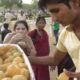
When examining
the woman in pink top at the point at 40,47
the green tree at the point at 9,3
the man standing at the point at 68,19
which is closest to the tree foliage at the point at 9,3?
the green tree at the point at 9,3

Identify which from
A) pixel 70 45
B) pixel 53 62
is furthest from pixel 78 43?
pixel 53 62

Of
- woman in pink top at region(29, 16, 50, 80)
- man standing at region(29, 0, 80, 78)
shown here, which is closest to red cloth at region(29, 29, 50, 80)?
woman in pink top at region(29, 16, 50, 80)

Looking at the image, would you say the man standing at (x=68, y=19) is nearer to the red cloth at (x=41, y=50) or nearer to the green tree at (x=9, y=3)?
the red cloth at (x=41, y=50)

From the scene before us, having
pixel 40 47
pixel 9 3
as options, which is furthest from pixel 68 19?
pixel 9 3

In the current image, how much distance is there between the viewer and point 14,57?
2.58 m

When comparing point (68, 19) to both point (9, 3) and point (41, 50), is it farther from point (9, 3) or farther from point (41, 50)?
point (9, 3)

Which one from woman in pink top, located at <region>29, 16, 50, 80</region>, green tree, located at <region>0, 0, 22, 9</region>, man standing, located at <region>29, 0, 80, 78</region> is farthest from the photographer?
green tree, located at <region>0, 0, 22, 9</region>

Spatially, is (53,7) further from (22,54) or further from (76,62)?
(22,54)

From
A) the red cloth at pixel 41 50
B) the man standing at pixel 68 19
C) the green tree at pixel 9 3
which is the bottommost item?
the green tree at pixel 9 3

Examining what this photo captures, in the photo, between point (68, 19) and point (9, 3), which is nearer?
point (68, 19)

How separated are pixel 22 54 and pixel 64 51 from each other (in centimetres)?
33

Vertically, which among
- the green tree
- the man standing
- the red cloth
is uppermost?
the man standing

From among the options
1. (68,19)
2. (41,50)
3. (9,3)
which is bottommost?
(9,3)

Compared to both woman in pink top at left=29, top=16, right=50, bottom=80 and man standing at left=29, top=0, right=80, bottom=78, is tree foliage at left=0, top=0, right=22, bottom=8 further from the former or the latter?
man standing at left=29, top=0, right=80, bottom=78
